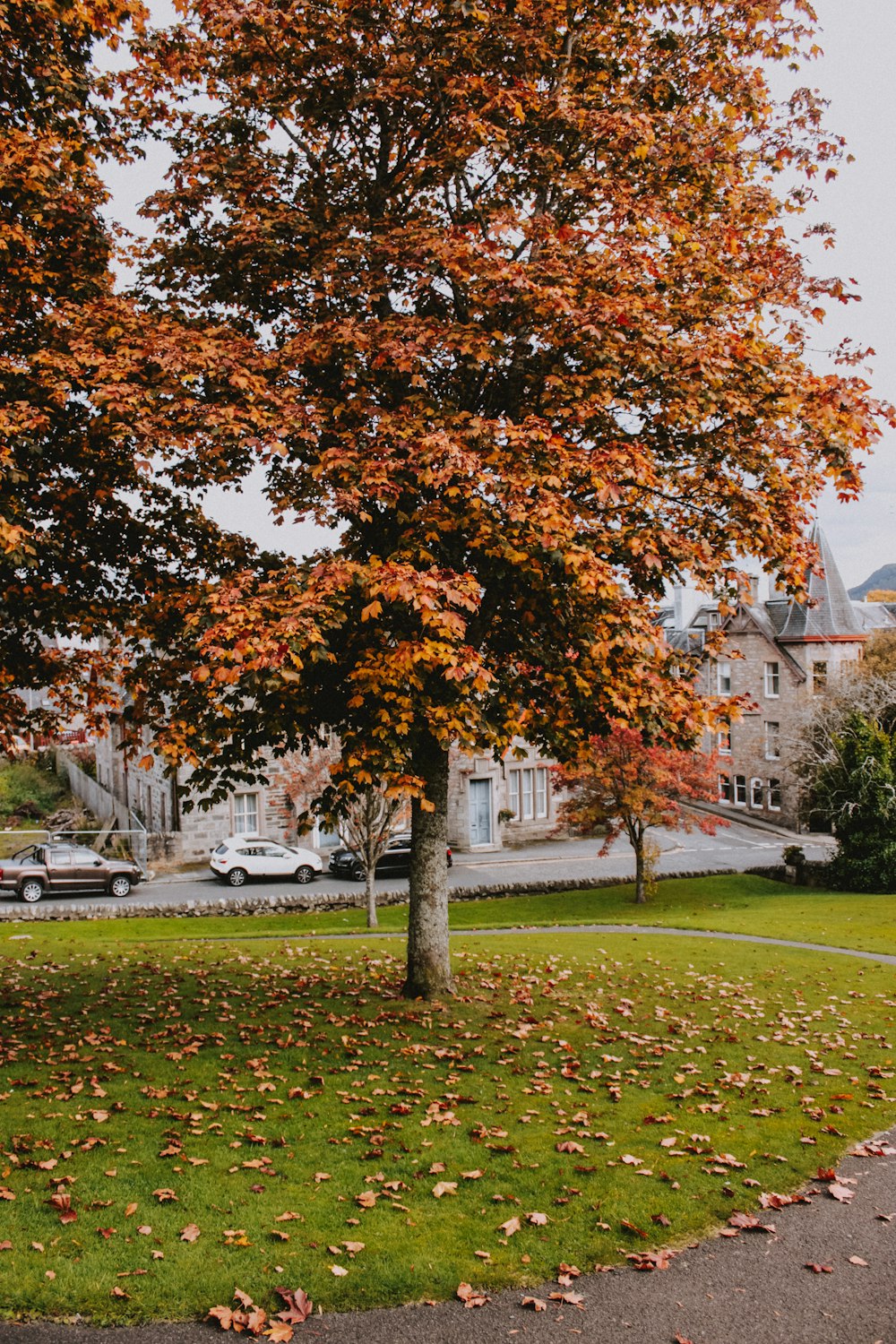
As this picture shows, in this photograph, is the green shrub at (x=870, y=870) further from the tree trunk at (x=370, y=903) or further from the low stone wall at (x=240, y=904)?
the tree trunk at (x=370, y=903)

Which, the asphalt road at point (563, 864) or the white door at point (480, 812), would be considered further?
the white door at point (480, 812)

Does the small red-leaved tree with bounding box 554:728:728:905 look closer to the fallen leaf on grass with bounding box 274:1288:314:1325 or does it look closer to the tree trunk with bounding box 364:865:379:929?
the tree trunk with bounding box 364:865:379:929

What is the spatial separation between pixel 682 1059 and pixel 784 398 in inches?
287

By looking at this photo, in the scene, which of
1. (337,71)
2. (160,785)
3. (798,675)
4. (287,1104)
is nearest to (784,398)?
(337,71)

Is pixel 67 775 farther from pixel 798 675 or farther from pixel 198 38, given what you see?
pixel 198 38

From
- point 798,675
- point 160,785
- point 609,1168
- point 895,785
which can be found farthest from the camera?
point 798,675

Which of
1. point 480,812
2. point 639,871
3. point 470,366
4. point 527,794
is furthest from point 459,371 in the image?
point 527,794

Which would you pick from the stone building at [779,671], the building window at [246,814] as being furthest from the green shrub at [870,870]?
the building window at [246,814]

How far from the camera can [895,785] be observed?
33125 mm

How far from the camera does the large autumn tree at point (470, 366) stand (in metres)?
9.59

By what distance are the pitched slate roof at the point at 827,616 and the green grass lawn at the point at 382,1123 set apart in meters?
35.1

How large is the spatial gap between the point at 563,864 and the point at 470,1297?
3173 centimetres

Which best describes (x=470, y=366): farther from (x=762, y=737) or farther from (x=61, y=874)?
(x=762, y=737)

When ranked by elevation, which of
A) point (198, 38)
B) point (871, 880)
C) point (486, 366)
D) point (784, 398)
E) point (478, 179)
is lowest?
point (871, 880)
